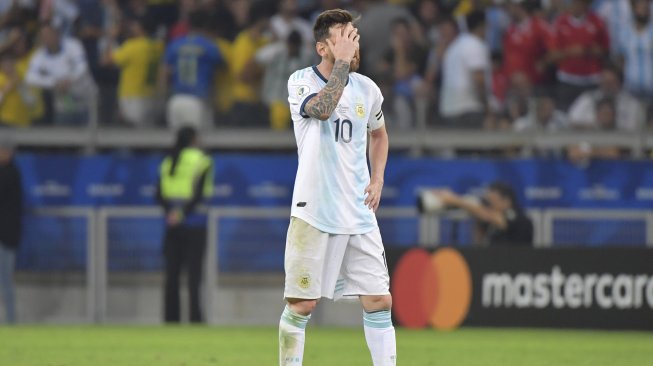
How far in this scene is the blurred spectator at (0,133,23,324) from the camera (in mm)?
17641

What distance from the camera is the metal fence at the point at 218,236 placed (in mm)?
16766

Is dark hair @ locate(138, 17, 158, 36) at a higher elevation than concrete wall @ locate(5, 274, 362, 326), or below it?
higher

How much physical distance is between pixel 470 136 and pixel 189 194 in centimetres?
364

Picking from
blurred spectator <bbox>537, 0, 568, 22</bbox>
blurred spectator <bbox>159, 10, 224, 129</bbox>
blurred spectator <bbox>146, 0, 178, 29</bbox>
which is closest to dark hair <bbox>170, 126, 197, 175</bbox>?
blurred spectator <bbox>159, 10, 224, 129</bbox>

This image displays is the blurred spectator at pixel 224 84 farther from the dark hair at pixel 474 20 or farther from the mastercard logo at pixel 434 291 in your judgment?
the mastercard logo at pixel 434 291

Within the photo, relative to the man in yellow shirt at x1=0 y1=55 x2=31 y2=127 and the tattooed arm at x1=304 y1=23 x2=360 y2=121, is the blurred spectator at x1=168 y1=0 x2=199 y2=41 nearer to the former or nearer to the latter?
the man in yellow shirt at x1=0 y1=55 x2=31 y2=127

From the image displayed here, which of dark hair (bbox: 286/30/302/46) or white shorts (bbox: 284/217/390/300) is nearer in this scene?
white shorts (bbox: 284/217/390/300)

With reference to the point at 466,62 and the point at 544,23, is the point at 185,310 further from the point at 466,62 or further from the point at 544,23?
the point at 544,23

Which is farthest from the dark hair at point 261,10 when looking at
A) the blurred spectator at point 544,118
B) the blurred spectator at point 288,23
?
the blurred spectator at point 544,118

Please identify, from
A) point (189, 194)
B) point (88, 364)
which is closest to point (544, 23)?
point (189, 194)

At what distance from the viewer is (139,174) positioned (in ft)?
60.6

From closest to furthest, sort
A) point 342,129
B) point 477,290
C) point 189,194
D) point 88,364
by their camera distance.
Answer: point 342,129 < point 88,364 < point 477,290 < point 189,194

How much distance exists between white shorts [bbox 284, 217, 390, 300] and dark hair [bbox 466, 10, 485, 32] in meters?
10.4

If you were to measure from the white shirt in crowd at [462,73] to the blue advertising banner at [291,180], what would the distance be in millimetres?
778
